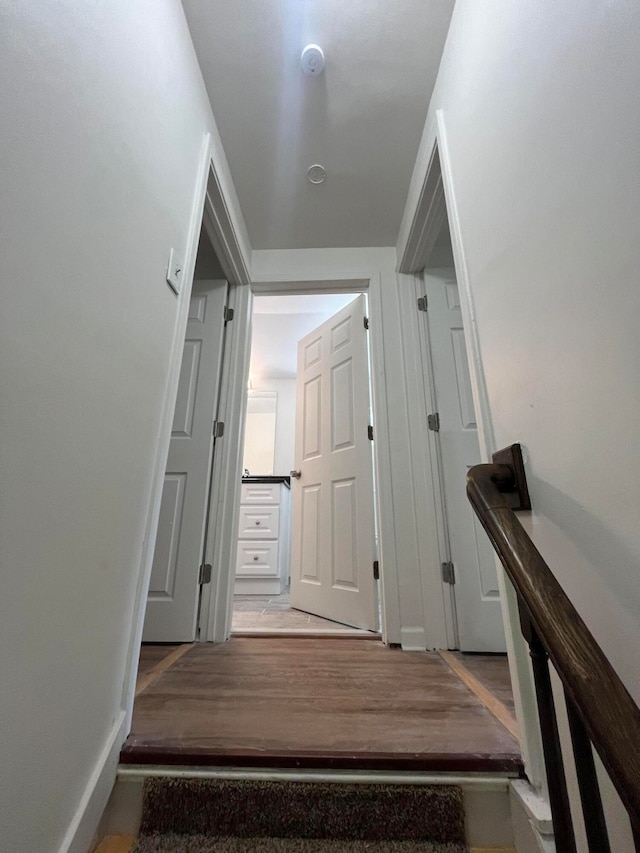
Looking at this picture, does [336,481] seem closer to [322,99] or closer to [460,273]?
[460,273]

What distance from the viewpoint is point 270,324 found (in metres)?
3.75

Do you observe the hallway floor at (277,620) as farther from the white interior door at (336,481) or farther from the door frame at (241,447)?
the door frame at (241,447)

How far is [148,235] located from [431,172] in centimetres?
124

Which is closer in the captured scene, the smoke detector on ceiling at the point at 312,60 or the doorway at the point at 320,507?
the smoke detector on ceiling at the point at 312,60

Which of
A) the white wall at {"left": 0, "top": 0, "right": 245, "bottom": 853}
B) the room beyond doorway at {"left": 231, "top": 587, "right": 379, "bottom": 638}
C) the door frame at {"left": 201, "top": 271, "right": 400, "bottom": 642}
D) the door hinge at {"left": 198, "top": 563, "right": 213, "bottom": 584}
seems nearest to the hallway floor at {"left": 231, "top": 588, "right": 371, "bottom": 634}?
the room beyond doorway at {"left": 231, "top": 587, "right": 379, "bottom": 638}

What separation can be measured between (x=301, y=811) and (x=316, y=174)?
2.39m

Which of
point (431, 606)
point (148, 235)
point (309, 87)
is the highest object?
point (309, 87)

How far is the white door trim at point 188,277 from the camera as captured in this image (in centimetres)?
94

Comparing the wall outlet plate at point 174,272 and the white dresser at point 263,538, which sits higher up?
the wall outlet plate at point 174,272

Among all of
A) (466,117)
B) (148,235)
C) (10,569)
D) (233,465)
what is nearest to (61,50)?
(148,235)

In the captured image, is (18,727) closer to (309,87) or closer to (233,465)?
(233,465)

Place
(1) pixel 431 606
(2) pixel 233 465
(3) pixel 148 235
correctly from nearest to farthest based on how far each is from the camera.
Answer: (3) pixel 148 235
(1) pixel 431 606
(2) pixel 233 465

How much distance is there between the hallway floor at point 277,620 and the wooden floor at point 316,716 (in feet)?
1.20

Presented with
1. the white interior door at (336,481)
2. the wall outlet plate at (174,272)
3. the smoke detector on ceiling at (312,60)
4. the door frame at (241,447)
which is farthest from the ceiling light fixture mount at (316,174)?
the wall outlet plate at (174,272)
